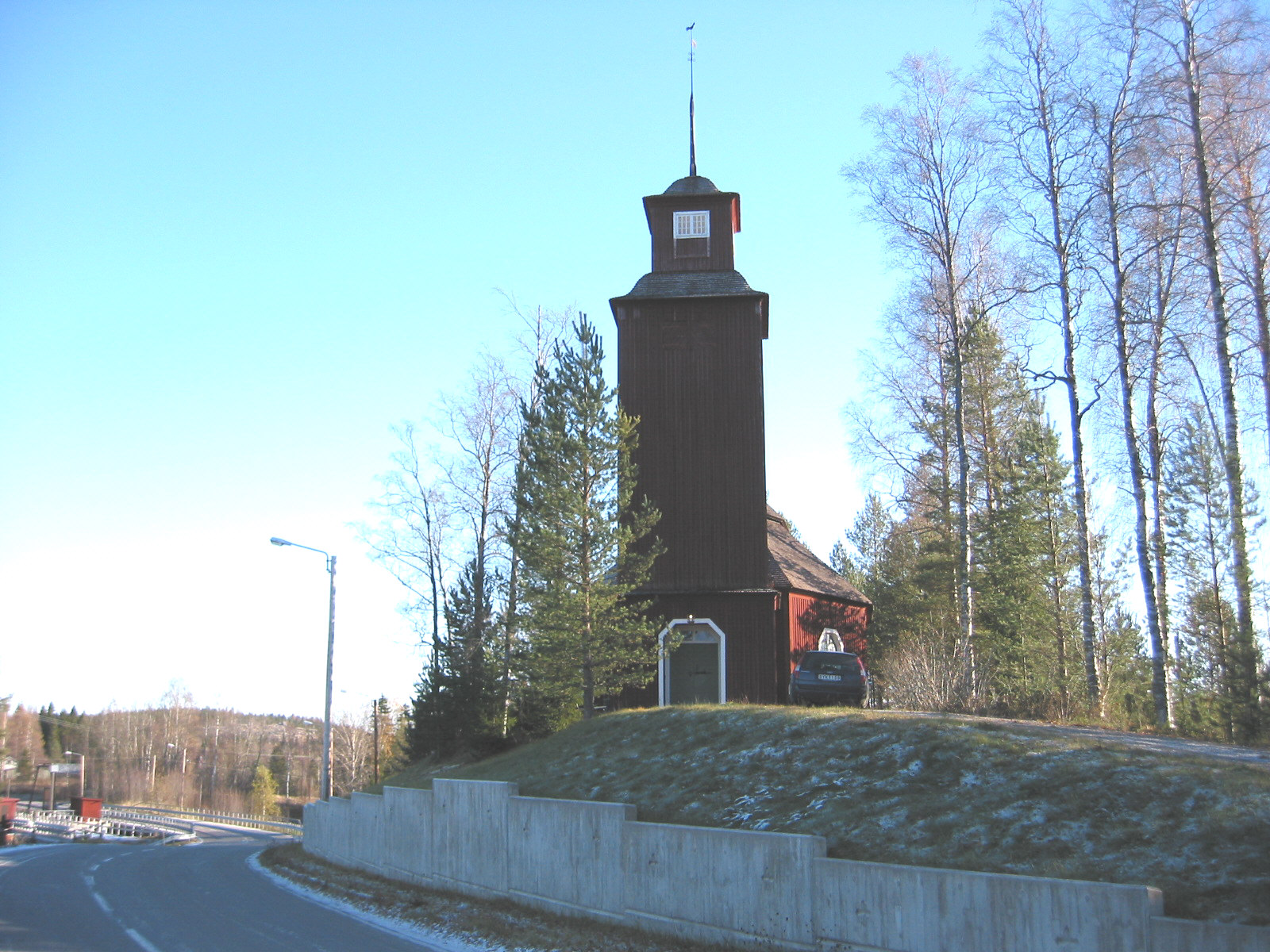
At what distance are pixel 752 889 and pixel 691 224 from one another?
22.0 meters

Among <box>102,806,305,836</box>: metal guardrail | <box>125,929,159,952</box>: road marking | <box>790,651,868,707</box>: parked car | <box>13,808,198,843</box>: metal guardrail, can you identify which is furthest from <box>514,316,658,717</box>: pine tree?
<box>13,808,198,843</box>: metal guardrail

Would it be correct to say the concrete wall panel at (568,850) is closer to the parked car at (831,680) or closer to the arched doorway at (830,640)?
the parked car at (831,680)

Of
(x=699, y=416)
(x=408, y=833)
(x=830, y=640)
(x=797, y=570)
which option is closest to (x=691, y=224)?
(x=699, y=416)

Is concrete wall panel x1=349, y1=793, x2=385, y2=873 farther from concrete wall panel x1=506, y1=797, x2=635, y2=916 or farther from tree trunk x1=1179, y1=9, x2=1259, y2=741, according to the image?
tree trunk x1=1179, y1=9, x2=1259, y2=741

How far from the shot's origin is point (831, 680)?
21.5m

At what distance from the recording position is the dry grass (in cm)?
1152

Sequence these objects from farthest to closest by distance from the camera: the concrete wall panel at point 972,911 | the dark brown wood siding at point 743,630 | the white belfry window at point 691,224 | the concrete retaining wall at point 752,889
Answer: the white belfry window at point 691,224, the dark brown wood siding at point 743,630, the concrete retaining wall at point 752,889, the concrete wall panel at point 972,911

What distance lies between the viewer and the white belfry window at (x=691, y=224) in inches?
1144

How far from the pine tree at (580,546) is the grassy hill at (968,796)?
4302 mm

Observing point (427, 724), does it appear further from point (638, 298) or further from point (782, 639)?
point (638, 298)

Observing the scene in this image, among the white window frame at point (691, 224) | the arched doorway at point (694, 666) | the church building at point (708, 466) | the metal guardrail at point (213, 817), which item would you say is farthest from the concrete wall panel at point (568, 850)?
the metal guardrail at point (213, 817)

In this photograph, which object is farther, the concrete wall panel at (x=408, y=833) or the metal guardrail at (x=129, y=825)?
the metal guardrail at (x=129, y=825)

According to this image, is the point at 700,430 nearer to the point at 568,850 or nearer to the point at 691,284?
the point at 691,284

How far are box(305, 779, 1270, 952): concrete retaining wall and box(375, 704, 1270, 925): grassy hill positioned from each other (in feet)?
2.80
